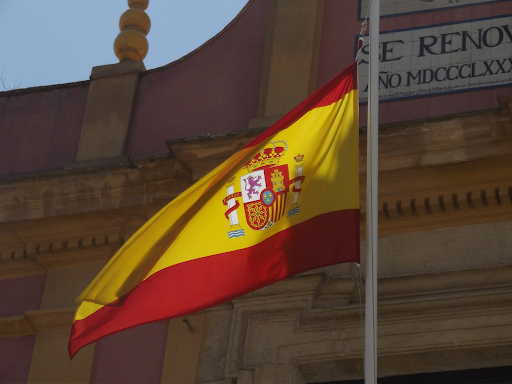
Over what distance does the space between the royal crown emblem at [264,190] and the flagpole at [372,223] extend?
0.51 metres

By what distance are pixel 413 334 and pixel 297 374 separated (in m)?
0.82

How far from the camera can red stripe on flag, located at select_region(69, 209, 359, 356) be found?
8.15 meters

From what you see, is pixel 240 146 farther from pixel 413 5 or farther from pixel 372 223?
pixel 372 223

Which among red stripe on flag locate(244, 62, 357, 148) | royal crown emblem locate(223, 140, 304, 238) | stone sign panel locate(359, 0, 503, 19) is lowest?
royal crown emblem locate(223, 140, 304, 238)

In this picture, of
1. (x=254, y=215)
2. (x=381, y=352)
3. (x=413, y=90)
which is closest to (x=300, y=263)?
(x=254, y=215)

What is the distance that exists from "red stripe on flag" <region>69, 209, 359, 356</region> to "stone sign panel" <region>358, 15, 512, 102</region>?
249 centimetres

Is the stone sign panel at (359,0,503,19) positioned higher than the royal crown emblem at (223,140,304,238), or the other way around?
the stone sign panel at (359,0,503,19)

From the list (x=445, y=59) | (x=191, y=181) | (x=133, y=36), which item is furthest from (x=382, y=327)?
(x=133, y=36)

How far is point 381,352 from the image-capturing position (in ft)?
31.0

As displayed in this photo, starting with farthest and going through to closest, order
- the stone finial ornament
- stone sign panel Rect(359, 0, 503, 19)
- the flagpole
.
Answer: the stone finial ornament, stone sign panel Rect(359, 0, 503, 19), the flagpole

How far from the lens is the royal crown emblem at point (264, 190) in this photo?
8.45 m

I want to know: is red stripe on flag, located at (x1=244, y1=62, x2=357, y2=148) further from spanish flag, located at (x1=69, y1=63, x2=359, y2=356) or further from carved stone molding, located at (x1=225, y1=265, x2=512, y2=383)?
carved stone molding, located at (x1=225, y1=265, x2=512, y2=383)

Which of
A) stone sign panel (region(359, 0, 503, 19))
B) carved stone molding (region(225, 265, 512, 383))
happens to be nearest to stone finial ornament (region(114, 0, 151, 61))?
stone sign panel (region(359, 0, 503, 19))

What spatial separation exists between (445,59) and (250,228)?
2717 mm
